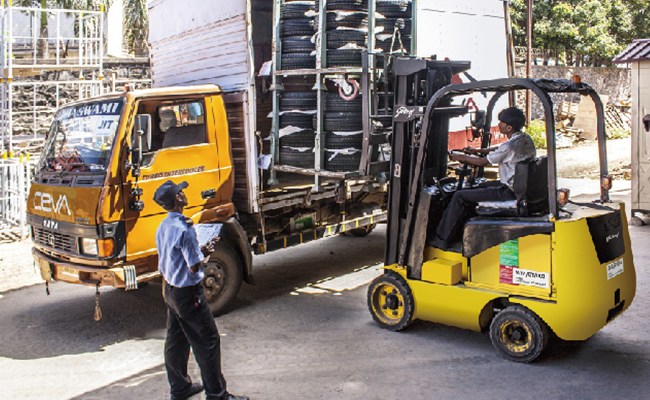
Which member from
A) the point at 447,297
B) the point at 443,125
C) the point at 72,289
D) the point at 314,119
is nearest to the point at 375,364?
the point at 447,297

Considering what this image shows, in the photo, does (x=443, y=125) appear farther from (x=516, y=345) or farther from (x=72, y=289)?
(x=72, y=289)

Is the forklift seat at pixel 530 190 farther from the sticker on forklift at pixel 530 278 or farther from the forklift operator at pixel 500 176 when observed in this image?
the sticker on forklift at pixel 530 278

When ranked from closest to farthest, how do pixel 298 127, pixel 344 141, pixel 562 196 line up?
1. pixel 562 196
2. pixel 344 141
3. pixel 298 127

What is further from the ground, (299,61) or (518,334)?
(299,61)

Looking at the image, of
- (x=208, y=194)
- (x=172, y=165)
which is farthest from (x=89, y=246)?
(x=208, y=194)

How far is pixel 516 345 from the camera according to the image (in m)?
5.14

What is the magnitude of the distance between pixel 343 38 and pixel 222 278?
9.94 ft

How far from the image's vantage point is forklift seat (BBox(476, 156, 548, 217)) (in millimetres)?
4992

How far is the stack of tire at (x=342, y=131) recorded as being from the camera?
687cm

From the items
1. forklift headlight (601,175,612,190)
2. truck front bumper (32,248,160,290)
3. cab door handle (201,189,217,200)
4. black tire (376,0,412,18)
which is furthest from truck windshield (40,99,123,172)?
forklift headlight (601,175,612,190)

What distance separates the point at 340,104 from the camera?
6891 millimetres

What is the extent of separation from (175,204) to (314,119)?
10.0 ft

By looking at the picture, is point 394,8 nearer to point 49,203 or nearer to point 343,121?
point 343,121

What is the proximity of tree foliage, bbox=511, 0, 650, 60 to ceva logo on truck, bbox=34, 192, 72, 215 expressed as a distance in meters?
25.1
